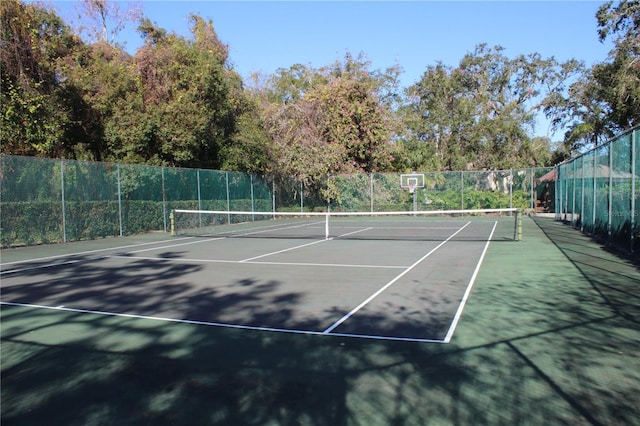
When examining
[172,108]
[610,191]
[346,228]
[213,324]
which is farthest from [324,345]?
[172,108]

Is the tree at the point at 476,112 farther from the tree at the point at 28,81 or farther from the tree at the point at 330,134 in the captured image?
the tree at the point at 28,81

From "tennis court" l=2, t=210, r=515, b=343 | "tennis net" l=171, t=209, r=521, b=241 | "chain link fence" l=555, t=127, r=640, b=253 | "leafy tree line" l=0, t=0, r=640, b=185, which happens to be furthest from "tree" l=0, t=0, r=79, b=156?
"chain link fence" l=555, t=127, r=640, b=253

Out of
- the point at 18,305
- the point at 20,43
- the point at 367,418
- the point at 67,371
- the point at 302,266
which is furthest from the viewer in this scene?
the point at 20,43

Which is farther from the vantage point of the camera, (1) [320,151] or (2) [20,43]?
(1) [320,151]

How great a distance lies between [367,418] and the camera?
3609 millimetres

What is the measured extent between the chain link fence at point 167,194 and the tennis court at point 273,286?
2.27 m

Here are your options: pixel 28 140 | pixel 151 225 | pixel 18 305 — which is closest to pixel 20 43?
pixel 28 140

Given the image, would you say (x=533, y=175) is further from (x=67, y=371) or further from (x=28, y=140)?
(x=67, y=371)

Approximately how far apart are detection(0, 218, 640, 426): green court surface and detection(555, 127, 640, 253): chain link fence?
5.32 feet

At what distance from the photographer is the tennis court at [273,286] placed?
640 centimetres

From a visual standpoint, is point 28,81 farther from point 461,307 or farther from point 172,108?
point 461,307

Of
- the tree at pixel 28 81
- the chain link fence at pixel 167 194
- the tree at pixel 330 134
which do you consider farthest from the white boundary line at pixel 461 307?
the tree at pixel 330 134

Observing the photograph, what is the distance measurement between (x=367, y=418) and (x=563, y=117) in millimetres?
45719

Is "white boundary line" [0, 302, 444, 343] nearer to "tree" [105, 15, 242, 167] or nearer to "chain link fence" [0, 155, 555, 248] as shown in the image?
"chain link fence" [0, 155, 555, 248]
